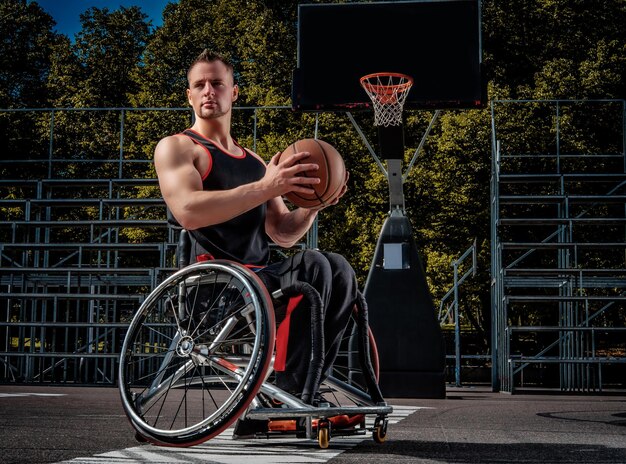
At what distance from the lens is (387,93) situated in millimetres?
9758

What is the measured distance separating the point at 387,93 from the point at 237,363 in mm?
6845

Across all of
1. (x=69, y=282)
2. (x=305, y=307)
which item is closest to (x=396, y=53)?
(x=69, y=282)

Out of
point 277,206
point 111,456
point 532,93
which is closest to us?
point 111,456

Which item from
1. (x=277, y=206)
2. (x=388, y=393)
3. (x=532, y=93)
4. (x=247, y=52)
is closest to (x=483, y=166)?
(x=532, y=93)

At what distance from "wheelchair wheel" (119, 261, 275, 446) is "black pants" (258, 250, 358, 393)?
13 cm

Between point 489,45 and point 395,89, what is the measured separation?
15.2m

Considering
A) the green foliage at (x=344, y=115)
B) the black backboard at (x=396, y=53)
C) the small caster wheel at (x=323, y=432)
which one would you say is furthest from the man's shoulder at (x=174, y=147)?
the green foliage at (x=344, y=115)

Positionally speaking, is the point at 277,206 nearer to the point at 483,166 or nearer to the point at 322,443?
the point at 322,443

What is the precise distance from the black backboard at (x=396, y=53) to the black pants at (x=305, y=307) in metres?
6.79

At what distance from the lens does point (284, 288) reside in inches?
128

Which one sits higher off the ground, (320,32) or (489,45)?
(489,45)

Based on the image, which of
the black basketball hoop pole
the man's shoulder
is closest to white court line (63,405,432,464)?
the man's shoulder

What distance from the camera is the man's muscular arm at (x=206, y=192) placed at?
3.28 meters

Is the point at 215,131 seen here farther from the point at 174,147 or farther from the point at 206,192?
the point at 206,192
